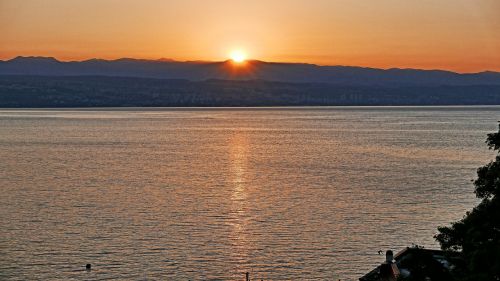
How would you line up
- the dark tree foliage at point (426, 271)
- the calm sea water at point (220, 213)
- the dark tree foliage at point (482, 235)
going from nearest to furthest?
the dark tree foliage at point (482, 235) < the dark tree foliage at point (426, 271) < the calm sea water at point (220, 213)

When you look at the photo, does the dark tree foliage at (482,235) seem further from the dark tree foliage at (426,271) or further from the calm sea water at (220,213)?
the calm sea water at (220,213)

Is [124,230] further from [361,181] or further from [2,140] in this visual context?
[2,140]

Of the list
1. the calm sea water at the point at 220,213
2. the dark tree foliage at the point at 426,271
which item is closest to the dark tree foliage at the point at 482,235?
the dark tree foliage at the point at 426,271

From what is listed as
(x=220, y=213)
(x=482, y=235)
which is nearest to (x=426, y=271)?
(x=482, y=235)

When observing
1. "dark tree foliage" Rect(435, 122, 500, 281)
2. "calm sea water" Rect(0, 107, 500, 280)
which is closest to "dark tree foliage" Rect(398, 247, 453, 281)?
"dark tree foliage" Rect(435, 122, 500, 281)

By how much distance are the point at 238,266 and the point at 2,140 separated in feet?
520

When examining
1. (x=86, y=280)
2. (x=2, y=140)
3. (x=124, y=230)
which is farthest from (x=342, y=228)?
(x=2, y=140)

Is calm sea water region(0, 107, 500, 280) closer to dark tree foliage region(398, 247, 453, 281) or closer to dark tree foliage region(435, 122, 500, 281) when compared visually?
dark tree foliage region(435, 122, 500, 281)

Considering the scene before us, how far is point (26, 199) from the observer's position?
79438 millimetres

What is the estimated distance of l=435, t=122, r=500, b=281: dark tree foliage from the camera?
61.7ft

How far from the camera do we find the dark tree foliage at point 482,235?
18.8m

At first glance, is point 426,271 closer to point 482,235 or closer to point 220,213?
point 482,235

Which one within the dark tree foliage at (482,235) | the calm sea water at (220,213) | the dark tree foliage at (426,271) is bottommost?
the calm sea water at (220,213)

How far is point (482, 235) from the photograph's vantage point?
20.4 m
